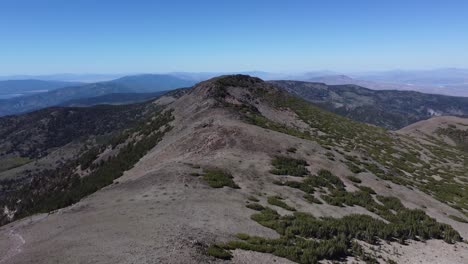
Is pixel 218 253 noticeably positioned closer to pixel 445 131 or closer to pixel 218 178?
pixel 218 178

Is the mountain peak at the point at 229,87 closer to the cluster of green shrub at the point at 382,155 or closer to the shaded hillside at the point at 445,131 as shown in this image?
the cluster of green shrub at the point at 382,155

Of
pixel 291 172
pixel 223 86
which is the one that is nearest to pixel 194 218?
pixel 291 172

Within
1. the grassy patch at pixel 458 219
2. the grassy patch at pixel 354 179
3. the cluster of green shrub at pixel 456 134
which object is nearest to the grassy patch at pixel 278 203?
the grassy patch at pixel 354 179

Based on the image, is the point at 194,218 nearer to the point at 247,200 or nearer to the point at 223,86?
the point at 247,200

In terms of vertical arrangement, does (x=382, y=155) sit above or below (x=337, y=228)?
below

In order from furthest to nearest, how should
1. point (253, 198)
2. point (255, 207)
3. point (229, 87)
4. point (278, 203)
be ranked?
point (229, 87)
point (253, 198)
point (278, 203)
point (255, 207)

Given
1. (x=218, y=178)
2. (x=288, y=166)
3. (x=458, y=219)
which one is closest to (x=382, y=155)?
(x=458, y=219)
